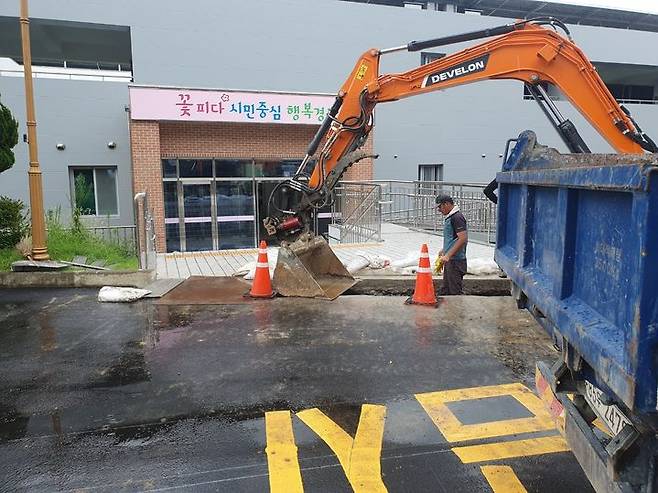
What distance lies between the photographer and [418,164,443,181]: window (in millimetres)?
21328

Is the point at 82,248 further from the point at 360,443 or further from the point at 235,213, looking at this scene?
the point at 360,443

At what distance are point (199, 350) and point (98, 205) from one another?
1368 cm

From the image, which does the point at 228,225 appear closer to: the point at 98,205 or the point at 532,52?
the point at 98,205

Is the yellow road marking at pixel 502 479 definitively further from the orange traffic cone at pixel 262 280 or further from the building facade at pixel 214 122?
the building facade at pixel 214 122

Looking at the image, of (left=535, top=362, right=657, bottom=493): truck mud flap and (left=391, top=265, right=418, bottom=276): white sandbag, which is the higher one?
(left=535, top=362, right=657, bottom=493): truck mud flap

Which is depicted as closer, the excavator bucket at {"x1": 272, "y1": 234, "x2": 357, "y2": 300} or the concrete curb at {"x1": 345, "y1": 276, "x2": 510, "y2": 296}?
the excavator bucket at {"x1": 272, "y1": 234, "x2": 357, "y2": 300}

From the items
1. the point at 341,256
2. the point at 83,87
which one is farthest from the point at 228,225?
the point at 341,256

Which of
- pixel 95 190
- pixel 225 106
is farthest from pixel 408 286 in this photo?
pixel 95 190

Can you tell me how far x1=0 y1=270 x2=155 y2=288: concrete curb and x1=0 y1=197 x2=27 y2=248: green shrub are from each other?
182 centimetres

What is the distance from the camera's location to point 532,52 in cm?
675

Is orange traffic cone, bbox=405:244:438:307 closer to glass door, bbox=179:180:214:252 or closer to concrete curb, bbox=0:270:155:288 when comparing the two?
concrete curb, bbox=0:270:155:288

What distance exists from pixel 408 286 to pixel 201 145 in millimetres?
10507

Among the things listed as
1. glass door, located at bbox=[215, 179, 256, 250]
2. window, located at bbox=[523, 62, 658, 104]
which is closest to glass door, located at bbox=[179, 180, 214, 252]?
glass door, located at bbox=[215, 179, 256, 250]

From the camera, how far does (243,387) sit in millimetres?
4762
